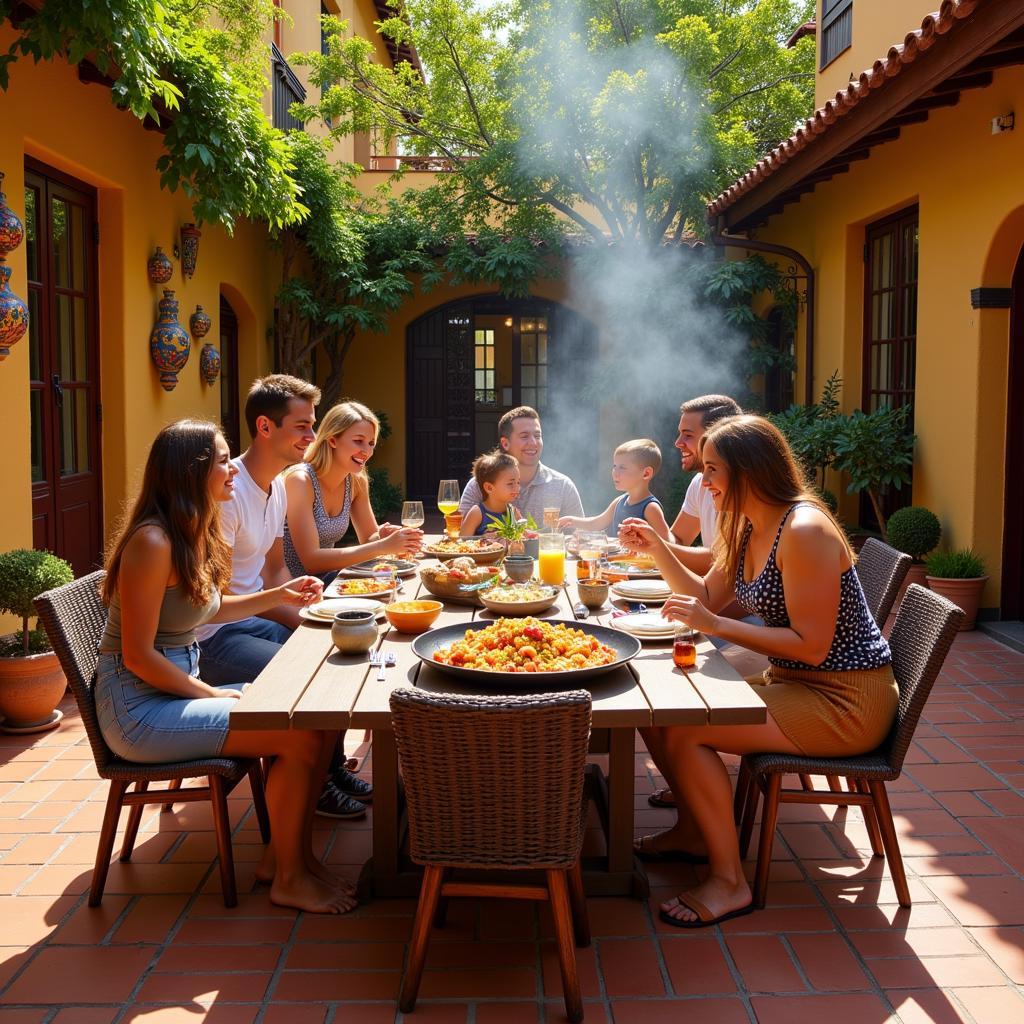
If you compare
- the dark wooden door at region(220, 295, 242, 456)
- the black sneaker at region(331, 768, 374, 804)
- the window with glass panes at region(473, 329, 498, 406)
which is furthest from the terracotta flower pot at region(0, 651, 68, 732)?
the window with glass panes at region(473, 329, 498, 406)

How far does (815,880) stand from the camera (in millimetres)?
3258

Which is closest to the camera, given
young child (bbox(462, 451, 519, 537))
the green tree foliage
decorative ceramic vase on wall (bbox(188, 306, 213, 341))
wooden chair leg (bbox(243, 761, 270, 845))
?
wooden chair leg (bbox(243, 761, 270, 845))

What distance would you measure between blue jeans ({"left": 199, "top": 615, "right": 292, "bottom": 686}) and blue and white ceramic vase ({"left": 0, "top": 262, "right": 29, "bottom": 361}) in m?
1.85

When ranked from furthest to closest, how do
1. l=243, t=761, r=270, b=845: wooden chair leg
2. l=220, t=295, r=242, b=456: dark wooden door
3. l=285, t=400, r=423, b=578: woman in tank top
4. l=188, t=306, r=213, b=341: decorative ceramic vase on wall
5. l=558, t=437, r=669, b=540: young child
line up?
l=220, t=295, r=242, b=456: dark wooden door, l=188, t=306, r=213, b=341: decorative ceramic vase on wall, l=558, t=437, r=669, b=540: young child, l=285, t=400, r=423, b=578: woman in tank top, l=243, t=761, r=270, b=845: wooden chair leg

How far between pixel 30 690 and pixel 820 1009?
3404 millimetres

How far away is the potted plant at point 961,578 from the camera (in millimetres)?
6480

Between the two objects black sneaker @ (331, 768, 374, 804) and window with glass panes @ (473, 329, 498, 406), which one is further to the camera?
window with glass panes @ (473, 329, 498, 406)

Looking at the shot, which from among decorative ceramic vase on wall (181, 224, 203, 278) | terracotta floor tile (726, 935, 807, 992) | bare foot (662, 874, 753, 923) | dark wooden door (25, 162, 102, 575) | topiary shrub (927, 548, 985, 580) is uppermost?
A: decorative ceramic vase on wall (181, 224, 203, 278)

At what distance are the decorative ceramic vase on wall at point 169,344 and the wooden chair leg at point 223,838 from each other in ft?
14.8

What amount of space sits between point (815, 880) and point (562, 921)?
106 centimetres

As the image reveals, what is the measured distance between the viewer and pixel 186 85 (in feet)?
18.8

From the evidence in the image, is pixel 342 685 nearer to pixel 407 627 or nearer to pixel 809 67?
pixel 407 627

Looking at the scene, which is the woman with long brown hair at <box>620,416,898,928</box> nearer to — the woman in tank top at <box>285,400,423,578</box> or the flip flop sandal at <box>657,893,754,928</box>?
the flip flop sandal at <box>657,893,754,928</box>

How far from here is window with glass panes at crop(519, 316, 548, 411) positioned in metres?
12.8
